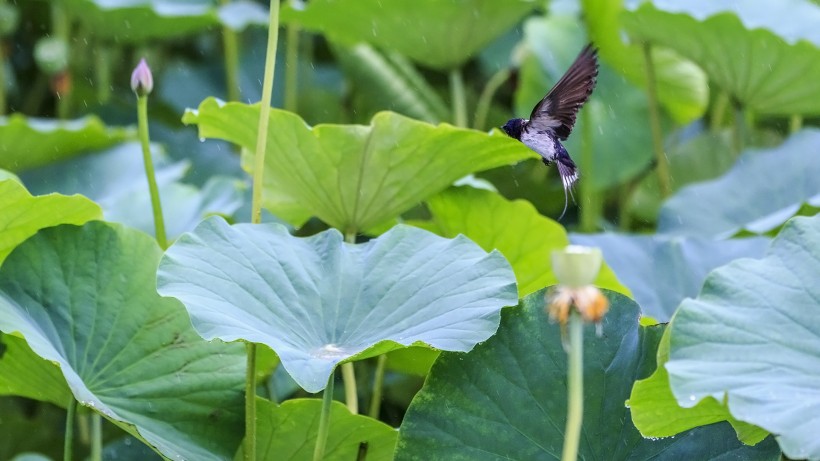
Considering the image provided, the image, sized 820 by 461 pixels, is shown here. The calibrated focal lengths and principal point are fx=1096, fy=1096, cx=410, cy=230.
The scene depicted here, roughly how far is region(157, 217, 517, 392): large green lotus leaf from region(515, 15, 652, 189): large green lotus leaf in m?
1.03

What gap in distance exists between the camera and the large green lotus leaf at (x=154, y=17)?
207 centimetres

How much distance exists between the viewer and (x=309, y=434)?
1.09 meters

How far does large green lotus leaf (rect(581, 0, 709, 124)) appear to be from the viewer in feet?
6.01

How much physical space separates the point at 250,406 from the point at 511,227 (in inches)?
16.7

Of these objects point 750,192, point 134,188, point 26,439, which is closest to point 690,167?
point 750,192

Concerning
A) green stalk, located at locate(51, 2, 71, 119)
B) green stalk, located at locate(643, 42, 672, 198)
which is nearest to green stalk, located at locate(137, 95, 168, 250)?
green stalk, located at locate(643, 42, 672, 198)

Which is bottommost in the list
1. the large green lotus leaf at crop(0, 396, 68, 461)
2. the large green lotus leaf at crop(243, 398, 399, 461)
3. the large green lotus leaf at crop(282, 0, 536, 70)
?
the large green lotus leaf at crop(243, 398, 399, 461)

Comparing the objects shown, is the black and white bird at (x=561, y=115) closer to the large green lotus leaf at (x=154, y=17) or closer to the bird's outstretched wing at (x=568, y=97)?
the bird's outstretched wing at (x=568, y=97)

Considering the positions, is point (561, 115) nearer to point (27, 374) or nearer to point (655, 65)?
point (27, 374)

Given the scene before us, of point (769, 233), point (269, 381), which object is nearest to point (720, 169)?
point (769, 233)

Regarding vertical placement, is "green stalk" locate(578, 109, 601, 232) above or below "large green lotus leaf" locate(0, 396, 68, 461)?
above

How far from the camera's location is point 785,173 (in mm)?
1669

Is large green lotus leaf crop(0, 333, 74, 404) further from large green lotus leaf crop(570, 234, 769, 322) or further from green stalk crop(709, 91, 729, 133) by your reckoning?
green stalk crop(709, 91, 729, 133)

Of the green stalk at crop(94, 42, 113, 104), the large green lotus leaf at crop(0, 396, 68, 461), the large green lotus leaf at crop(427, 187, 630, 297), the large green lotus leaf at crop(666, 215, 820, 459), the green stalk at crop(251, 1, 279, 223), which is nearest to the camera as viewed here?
the large green lotus leaf at crop(666, 215, 820, 459)
